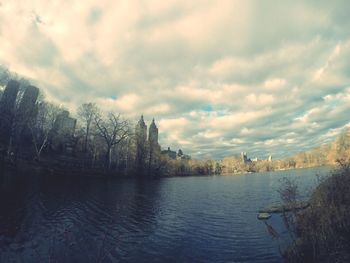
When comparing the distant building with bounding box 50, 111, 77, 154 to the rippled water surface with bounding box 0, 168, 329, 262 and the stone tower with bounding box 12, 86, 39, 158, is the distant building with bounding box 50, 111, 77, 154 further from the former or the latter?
the rippled water surface with bounding box 0, 168, 329, 262

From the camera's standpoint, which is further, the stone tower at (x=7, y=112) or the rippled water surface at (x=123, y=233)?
the stone tower at (x=7, y=112)

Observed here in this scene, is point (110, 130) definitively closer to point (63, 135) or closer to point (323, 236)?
point (63, 135)

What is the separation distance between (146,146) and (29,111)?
167ft

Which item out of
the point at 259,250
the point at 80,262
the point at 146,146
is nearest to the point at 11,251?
the point at 80,262

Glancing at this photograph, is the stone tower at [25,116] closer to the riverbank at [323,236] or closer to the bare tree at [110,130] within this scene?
the bare tree at [110,130]

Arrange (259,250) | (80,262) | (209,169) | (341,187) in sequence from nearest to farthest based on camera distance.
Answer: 1. (80,262)
2. (259,250)
3. (341,187)
4. (209,169)

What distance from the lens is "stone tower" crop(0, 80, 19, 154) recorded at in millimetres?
50156

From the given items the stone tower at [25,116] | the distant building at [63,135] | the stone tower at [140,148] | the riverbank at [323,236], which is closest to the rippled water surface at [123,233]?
the riverbank at [323,236]

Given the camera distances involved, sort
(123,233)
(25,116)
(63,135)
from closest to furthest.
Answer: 1. (123,233)
2. (25,116)
3. (63,135)

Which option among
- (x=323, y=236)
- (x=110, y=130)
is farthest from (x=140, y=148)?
(x=323, y=236)

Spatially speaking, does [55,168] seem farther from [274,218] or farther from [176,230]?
[274,218]

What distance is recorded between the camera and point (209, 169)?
191500 millimetres

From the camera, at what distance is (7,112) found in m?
51.4

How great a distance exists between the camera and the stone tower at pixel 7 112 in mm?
50156
